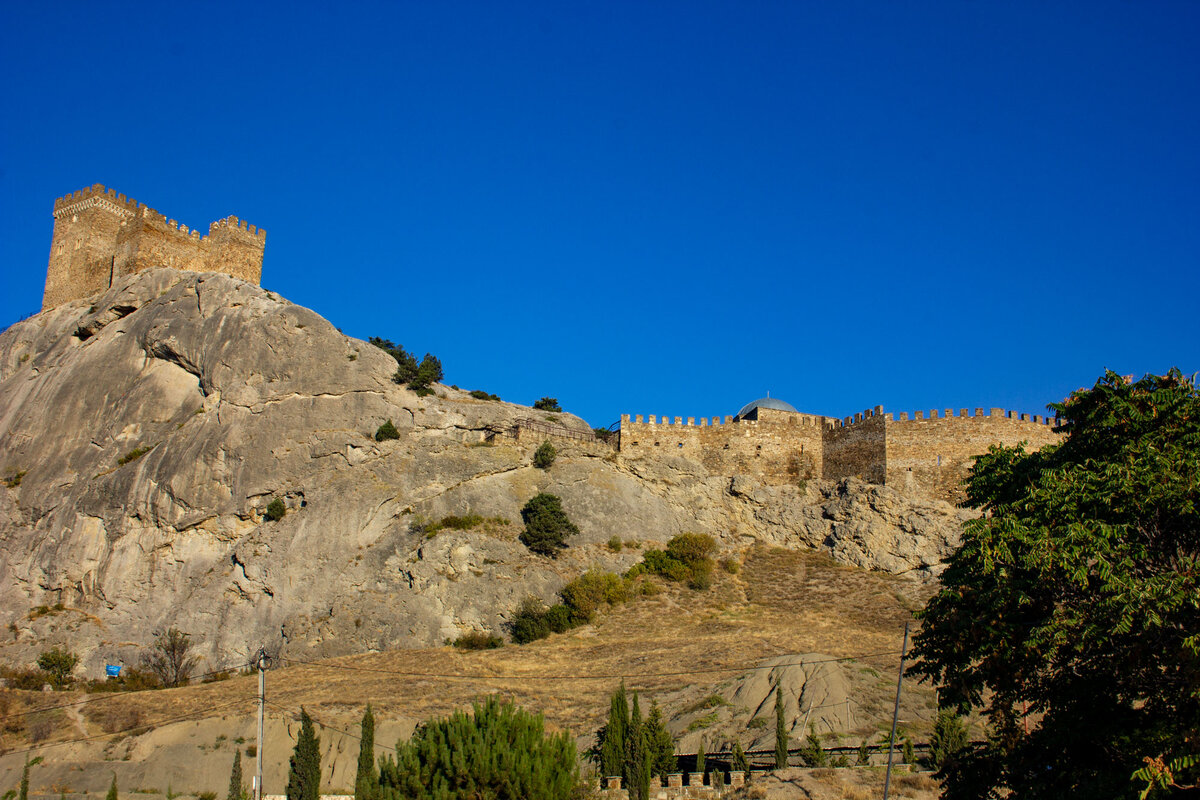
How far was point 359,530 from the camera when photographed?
135 ft

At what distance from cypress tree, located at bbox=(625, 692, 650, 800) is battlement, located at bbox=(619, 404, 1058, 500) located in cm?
2171

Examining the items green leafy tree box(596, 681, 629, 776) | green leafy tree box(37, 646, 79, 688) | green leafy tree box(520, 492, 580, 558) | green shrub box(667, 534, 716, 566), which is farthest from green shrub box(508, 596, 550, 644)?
green leafy tree box(37, 646, 79, 688)

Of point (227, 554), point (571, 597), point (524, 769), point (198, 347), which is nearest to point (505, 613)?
point (571, 597)

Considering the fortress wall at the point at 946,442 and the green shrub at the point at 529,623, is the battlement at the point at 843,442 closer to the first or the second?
the fortress wall at the point at 946,442

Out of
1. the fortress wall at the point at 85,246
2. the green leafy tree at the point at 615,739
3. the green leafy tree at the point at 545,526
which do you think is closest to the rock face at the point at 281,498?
the green leafy tree at the point at 545,526

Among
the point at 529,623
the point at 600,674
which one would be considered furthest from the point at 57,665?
the point at 600,674

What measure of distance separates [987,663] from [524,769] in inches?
408

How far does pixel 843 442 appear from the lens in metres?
47.3

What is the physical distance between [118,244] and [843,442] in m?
41.5

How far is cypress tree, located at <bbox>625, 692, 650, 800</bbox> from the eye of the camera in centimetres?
2545

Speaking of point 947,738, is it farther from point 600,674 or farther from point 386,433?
point 386,433

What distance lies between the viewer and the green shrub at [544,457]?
46.7 metres

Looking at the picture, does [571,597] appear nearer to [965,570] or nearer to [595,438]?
[595,438]

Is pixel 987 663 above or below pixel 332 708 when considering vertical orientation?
above
